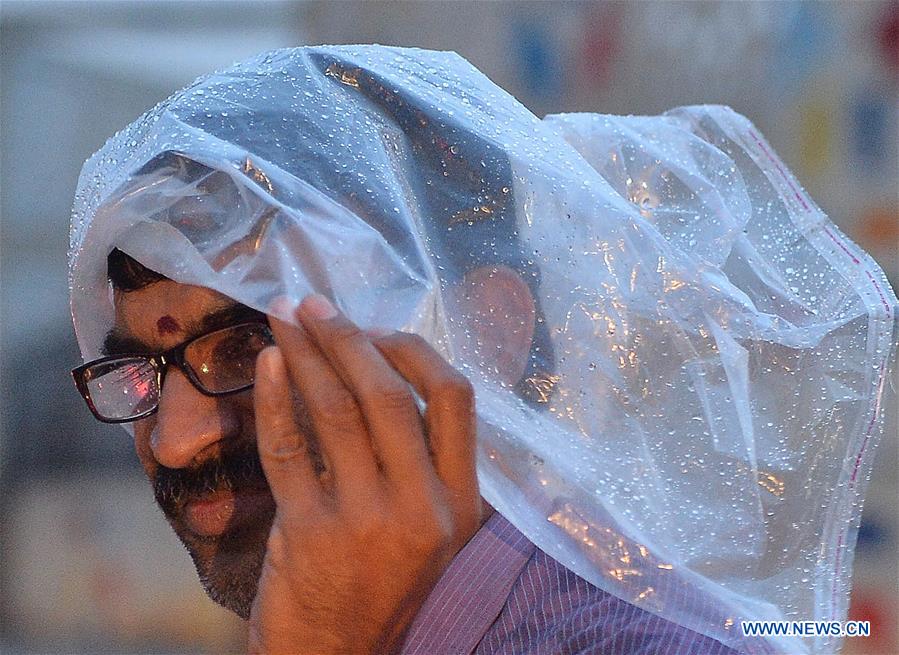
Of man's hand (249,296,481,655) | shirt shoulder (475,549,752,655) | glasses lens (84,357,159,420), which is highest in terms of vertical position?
man's hand (249,296,481,655)

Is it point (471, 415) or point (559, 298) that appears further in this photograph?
point (559, 298)

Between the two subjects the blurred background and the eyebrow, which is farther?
the blurred background

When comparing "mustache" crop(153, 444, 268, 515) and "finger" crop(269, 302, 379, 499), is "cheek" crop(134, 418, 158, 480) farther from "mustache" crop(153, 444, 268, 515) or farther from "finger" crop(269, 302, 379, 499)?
"finger" crop(269, 302, 379, 499)

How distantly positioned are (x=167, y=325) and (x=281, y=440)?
1.77ft

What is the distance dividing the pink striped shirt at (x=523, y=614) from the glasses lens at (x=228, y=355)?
0.44 metres

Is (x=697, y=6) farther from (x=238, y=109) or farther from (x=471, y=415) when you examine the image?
(x=471, y=415)

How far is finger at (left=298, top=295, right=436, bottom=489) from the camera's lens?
1.12m

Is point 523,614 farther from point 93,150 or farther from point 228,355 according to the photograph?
point 93,150

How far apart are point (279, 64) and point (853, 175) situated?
2.80 m

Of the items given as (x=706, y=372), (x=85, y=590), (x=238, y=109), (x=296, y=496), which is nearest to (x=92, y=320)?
(x=238, y=109)

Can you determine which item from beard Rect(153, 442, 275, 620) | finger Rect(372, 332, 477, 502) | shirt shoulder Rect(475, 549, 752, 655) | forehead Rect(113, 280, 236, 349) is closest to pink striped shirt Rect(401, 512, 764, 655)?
shirt shoulder Rect(475, 549, 752, 655)

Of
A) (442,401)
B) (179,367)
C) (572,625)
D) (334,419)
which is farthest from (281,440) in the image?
(179,367)

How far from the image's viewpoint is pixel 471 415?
1179 millimetres

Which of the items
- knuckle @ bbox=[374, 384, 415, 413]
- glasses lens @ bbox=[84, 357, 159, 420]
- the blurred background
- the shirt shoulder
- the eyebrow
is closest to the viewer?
knuckle @ bbox=[374, 384, 415, 413]
